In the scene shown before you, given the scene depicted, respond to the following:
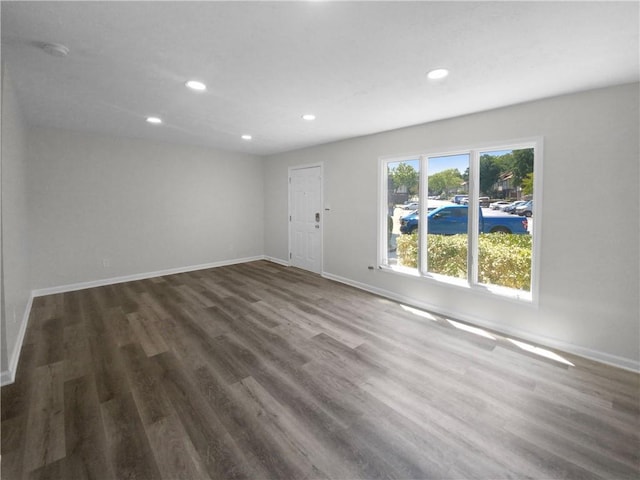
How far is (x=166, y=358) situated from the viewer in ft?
8.26

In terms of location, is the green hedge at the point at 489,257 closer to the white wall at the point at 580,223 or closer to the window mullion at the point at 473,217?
the window mullion at the point at 473,217

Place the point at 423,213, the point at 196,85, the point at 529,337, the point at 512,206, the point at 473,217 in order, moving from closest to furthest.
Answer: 1. the point at 196,85
2. the point at 529,337
3. the point at 512,206
4. the point at 473,217
5. the point at 423,213

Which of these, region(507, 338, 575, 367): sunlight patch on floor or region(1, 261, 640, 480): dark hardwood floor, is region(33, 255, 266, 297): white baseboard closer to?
region(1, 261, 640, 480): dark hardwood floor

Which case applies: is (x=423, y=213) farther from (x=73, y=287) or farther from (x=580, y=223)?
(x=73, y=287)

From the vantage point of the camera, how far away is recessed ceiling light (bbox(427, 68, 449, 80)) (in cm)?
221

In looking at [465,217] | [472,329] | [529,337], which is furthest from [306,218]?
[529,337]

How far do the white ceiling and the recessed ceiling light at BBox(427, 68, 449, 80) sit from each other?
0.06 m

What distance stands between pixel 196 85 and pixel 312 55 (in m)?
1.20

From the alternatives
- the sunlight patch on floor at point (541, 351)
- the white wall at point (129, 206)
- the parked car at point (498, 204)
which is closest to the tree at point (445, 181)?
the parked car at point (498, 204)

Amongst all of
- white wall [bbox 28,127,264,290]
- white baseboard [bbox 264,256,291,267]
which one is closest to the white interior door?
white baseboard [bbox 264,256,291,267]

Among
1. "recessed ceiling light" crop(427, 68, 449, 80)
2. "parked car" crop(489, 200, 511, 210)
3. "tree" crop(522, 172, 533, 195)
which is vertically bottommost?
"parked car" crop(489, 200, 511, 210)

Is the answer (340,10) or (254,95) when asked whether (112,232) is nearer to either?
(254,95)

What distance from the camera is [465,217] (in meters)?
3.43

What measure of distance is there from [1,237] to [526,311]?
4.65 m
